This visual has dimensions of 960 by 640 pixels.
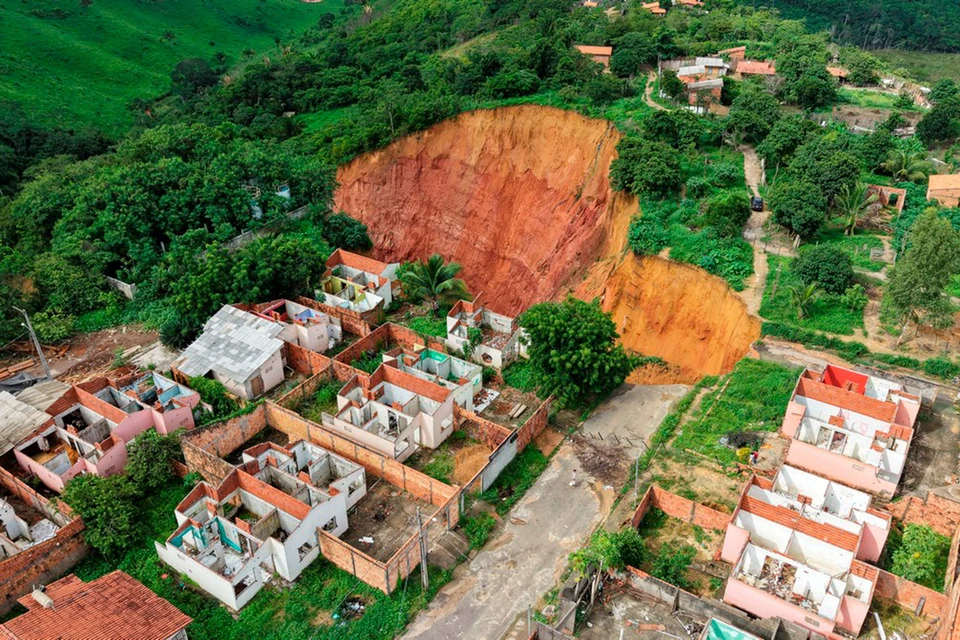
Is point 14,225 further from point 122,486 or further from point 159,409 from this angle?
point 122,486

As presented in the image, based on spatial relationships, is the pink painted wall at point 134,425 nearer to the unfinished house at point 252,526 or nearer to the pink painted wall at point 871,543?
the unfinished house at point 252,526

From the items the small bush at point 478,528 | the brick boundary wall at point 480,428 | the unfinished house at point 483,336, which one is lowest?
the small bush at point 478,528

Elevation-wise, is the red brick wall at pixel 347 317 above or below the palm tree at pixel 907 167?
below

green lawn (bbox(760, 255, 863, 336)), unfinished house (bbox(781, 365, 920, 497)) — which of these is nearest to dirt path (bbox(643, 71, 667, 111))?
green lawn (bbox(760, 255, 863, 336))

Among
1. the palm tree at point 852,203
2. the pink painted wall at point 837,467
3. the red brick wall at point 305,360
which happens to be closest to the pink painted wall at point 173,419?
the red brick wall at point 305,360

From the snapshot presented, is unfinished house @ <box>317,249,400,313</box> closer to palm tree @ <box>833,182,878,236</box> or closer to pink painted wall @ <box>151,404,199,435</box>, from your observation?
pink painted wall @ <box>151,404,199,435</box>

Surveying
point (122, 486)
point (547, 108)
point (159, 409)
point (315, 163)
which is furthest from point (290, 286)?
point (547, 108)
